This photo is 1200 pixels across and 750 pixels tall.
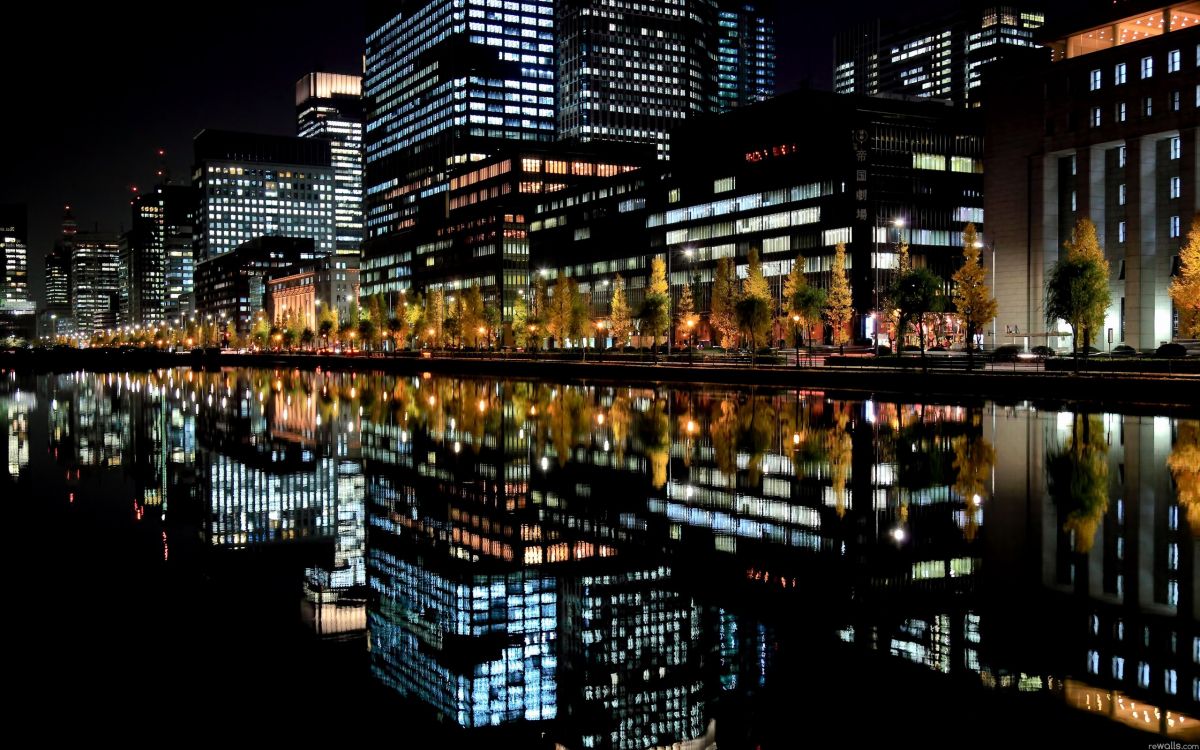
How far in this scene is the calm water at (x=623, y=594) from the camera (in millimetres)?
10188

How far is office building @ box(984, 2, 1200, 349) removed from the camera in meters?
79.4

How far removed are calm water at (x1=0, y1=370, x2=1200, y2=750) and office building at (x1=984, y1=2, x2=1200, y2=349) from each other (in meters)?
59.3

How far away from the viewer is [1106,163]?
86938 millimetres

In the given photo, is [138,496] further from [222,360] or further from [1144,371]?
[222,360]

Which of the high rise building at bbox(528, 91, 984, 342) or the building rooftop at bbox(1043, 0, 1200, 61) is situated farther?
the high rise building at bbox(528, 91, 984, 342)

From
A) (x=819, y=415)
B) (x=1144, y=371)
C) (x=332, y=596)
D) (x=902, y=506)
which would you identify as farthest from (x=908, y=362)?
(x=332, y=596)

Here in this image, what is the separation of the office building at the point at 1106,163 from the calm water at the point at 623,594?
195 feet

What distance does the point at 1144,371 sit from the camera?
54938 millimetres

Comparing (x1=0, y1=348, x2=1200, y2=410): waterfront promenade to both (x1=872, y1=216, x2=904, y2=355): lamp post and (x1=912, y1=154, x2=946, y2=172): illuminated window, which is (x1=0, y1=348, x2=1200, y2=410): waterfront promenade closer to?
(x1=872, y1=216, x2=904, y2=355): lamp post

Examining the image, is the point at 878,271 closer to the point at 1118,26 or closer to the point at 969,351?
the point at 1118,26

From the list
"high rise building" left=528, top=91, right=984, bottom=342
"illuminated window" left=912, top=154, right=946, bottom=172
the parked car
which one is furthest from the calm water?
"illuminated window" left=912, top=154, right=946, bottom=172

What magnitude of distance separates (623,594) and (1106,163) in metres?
87.1

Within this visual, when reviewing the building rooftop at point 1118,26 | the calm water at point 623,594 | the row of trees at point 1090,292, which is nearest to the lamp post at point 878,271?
the building rooftop at point 1118,26

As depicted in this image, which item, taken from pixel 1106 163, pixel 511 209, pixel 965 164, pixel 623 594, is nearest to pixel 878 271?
pixel 965 164
